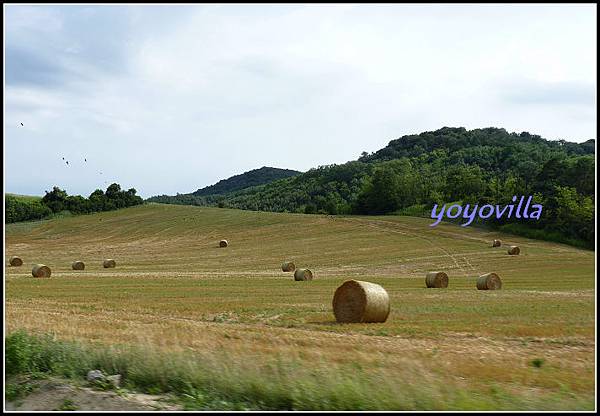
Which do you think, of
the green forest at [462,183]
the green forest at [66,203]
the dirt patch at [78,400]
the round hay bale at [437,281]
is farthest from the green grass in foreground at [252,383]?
the green forest at [66,203]

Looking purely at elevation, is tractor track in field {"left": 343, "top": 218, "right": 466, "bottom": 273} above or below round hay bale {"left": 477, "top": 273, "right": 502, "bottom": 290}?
above

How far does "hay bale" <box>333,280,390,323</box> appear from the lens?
19.0 meters

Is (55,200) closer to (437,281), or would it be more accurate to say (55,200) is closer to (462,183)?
(462,183)

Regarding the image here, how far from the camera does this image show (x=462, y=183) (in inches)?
3541

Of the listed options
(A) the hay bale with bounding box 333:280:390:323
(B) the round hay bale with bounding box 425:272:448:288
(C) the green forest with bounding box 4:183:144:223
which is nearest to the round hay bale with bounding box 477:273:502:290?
(B) the round hay bale with bounding box 425:272:448:288

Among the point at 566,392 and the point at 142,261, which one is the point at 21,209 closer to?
the point at 142,261

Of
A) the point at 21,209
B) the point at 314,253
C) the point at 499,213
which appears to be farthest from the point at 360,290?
the point at 21,209

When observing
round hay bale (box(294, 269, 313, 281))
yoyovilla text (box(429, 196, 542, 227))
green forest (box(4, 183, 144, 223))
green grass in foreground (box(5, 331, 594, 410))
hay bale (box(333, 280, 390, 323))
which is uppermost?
green forest (box(4, 183, 144, 223))

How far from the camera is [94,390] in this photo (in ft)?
27.5

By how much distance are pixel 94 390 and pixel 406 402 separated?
156 inches

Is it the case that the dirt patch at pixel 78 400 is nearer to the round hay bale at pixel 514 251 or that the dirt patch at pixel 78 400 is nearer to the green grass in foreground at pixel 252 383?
the green grass in foreground at pixel 252 383

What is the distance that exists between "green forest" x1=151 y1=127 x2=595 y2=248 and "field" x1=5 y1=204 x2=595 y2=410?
11.1 m

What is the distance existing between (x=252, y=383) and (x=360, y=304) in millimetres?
11606

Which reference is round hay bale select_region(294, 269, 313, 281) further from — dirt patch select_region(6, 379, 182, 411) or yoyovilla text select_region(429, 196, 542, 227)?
yoyovilla text select_region(429, 196, 542, 227)
